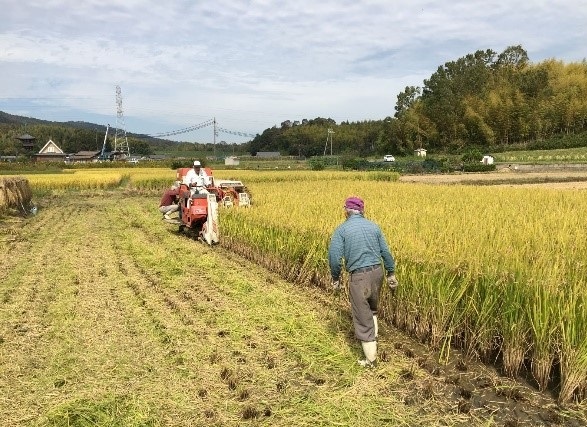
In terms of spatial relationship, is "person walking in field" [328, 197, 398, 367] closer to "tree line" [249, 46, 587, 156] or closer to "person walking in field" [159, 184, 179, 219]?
"person walking in field" [159, 184, 179, 219]

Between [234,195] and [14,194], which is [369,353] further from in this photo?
[14,194]

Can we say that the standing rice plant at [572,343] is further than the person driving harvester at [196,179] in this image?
No

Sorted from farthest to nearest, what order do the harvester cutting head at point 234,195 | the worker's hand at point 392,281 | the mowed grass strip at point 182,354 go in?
the harvester cutting head at point 234,195
the worker's hand at point 392,281
the mowed grass strip at point 182,354

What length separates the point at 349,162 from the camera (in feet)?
162

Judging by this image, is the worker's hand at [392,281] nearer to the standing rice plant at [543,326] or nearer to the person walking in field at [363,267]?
the person walking in field at [363,267]

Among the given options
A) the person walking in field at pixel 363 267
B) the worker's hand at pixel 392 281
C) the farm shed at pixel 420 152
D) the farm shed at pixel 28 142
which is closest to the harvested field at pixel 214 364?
the person walking in field at pixel 363 267

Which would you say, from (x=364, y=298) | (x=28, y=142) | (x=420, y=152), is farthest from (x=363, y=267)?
(x=28, y=142)

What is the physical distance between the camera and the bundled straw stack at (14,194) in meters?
15.5

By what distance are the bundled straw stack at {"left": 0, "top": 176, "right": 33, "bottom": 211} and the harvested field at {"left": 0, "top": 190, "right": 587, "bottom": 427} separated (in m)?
8.74

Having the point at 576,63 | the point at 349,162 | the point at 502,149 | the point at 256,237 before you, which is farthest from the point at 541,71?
the point at 256,237

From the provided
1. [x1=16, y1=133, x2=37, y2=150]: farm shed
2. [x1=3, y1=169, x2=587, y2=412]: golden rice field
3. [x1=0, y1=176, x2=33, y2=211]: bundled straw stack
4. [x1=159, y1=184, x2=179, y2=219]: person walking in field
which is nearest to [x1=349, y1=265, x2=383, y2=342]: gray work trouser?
[x1=3, y1=169, x2=587, y2=412]: golden rice field

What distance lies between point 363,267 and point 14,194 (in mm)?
15669

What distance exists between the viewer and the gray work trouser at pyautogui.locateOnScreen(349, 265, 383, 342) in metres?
4.43

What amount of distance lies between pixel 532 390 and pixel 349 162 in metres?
46.0
